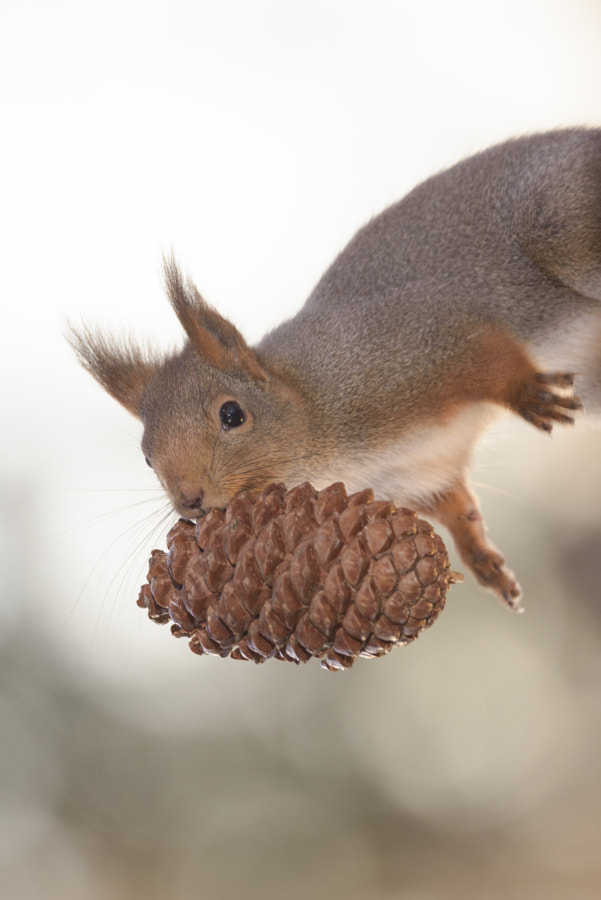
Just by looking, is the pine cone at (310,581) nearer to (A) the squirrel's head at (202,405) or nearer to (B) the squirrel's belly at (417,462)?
(A) the squirrel's head at (202,405)

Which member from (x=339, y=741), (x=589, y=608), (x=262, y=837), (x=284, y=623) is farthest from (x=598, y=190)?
(x=262, y=837)

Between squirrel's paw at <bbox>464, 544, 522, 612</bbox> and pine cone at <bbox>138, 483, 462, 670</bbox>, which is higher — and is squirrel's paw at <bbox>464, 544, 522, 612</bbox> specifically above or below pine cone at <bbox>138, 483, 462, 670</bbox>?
below

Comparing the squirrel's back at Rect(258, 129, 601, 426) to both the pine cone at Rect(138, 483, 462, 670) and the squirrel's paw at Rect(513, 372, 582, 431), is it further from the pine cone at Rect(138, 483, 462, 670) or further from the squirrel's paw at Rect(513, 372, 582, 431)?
the pine cone at Rect(138, 483, 462, 670)

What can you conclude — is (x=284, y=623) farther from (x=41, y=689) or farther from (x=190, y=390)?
(x=41, y=689)

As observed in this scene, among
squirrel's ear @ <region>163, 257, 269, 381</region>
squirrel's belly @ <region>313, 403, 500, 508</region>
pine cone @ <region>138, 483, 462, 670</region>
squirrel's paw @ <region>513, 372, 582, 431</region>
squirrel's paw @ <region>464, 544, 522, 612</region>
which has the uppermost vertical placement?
squirrel's ear @ <region>163, 257, 269, 381</region>

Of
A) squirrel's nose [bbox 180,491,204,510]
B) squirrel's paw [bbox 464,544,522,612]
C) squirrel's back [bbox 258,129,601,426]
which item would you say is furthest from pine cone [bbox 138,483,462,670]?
squirrel's back [bbox 258,129,601,426]

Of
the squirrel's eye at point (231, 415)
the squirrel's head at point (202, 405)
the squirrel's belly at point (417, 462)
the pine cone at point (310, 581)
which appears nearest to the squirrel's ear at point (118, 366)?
the squirrel's head at point (202, 405)

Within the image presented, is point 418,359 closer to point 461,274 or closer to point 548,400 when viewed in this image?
point 461,274
